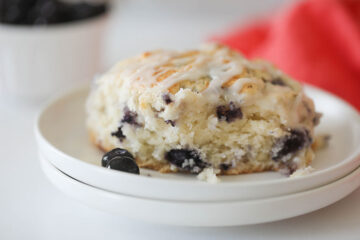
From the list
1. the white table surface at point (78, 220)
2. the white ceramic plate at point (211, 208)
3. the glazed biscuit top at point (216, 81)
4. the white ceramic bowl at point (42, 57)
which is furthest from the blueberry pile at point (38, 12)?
the white ceramic plate at point (211, 208)

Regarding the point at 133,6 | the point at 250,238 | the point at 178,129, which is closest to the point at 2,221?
the point at 178,129

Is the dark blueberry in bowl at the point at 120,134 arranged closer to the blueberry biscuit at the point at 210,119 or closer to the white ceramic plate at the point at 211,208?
the blueberry biscuit at the point at 210,119

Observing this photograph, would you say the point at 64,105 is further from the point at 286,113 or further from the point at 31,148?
the point at 286,113

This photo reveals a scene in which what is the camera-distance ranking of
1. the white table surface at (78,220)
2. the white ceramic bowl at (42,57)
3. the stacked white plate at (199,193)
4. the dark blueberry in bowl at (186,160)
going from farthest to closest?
the white ceramic bowl at (42,57), the dark blueberry in bowl at (186,160), the white table surface at (78,220), the stacked white plate at (199,193)

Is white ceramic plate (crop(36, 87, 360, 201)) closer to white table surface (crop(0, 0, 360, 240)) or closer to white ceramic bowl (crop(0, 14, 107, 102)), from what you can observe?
white table surface (crop(0, 0, 360, 240))

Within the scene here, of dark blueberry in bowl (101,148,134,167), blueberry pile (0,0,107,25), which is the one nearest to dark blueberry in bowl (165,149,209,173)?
dark blueberry in bowl (101,148,134,167)

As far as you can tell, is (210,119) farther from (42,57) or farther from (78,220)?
(42,57)
